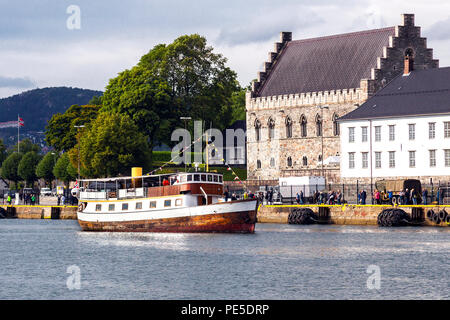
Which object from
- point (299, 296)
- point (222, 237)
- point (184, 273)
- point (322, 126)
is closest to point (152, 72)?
point (322, 126)

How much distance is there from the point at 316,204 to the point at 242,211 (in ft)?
63.7

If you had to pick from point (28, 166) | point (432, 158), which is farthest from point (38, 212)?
point (28, 166)

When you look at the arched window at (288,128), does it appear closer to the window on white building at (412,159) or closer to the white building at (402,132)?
the white building at (402,132)

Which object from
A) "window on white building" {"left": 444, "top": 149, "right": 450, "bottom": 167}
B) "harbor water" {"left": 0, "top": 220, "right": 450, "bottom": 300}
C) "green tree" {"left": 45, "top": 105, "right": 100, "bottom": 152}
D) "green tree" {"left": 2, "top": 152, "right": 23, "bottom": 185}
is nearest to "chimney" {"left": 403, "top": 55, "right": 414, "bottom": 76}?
"window on white building" {"left": 444, "top": 149, "right": 450, "bottom": 167}

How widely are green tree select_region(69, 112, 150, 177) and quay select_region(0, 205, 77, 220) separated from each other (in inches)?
249

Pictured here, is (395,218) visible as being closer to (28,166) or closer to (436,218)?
(436,218)

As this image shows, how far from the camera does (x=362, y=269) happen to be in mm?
55781

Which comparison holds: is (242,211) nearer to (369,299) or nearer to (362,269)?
(362,269)

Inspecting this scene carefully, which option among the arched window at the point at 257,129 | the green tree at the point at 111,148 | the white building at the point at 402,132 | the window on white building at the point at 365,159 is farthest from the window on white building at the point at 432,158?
the arched window at the point at 257,129

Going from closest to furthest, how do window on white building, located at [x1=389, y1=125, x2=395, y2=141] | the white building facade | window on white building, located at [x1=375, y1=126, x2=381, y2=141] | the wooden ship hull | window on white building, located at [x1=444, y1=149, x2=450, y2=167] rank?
the wooden ship hull < window on white building, located at [x1=444, y1=149, x2=450, y2=167] < the white building facade < window on white building, located at [x1=389, y1=125, x2=395, y2=141] < window on white building, located at [x1=375, y1=126, x2=381, y2=141]

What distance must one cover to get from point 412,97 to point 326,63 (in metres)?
24.8

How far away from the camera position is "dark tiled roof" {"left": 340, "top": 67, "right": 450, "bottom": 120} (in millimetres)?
103125

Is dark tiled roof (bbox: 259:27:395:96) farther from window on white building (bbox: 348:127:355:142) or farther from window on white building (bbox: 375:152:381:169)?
window on white building (bbox: 375:152:381:169)

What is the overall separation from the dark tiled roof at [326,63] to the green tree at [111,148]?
21.3 metres
